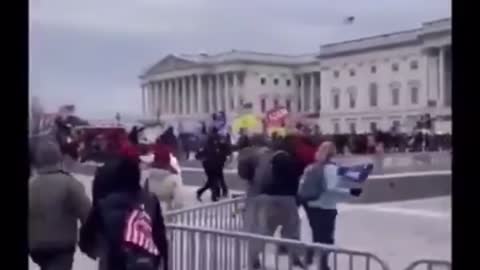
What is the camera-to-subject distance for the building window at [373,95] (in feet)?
21.8

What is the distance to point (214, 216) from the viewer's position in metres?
5.43

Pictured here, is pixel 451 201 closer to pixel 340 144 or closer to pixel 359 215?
pixel 340 144

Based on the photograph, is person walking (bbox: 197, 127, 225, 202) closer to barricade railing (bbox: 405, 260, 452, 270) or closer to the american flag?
barricade railing (bbox: 405, 260, 452, 270)

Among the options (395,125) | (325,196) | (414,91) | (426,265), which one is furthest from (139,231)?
(414,91)

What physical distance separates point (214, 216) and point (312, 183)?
3.11 ft

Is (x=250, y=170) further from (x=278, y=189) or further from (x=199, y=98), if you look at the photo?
(x=199, y=98)

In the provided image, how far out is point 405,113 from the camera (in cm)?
810

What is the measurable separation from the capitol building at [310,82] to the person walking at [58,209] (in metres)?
0.46

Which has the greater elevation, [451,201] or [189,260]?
[451,201]

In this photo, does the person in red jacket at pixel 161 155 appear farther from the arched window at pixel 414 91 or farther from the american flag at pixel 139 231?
the arched window at pixel 414 91
